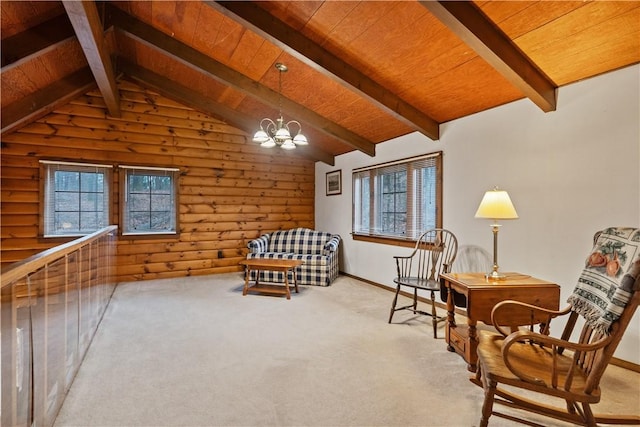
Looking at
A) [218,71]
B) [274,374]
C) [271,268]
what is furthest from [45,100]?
[274,374]

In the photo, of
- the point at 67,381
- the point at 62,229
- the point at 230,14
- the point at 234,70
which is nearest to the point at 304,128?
the point at 234,70

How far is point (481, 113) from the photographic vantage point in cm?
339

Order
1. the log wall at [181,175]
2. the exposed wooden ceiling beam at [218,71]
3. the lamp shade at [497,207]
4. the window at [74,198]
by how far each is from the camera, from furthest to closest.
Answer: the window at [74,198] < the log wall at [181,175] < the exposed wooden ceiling beam at [218,71] < the lamp shade at [497,207]

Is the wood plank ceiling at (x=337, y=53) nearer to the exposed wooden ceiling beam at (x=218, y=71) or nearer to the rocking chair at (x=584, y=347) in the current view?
the exposed wooden ceiling beam at (x=218, y=71)

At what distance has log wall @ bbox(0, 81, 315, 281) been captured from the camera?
14.8ft

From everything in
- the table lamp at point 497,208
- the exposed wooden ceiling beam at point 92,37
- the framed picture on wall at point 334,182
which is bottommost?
the table lamp at point 497,208

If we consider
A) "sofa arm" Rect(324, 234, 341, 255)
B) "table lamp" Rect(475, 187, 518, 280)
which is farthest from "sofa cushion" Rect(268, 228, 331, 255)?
"table lamp" Rect(475, 187, 518, 280)

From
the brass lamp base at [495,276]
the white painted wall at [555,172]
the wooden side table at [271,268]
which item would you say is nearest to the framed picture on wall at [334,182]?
the wooden side table at [271,268]

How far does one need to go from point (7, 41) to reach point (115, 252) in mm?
2923

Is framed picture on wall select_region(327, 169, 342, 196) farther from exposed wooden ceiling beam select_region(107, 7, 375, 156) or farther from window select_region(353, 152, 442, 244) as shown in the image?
exposed wooden ceiling beam select_region(107, 7, 375, 156)

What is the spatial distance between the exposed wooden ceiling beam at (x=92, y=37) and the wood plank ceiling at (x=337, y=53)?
0.5 inches

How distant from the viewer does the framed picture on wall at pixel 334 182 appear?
5.98 metres

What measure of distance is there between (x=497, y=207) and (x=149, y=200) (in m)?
5.12

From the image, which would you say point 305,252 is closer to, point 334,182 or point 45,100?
point 334,182
